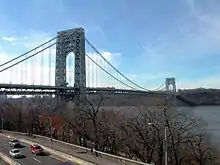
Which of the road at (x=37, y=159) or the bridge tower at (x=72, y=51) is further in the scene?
the bridge tower at (x=72, y=51)

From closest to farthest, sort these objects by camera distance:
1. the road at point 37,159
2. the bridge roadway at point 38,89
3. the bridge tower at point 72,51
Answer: the road at point 37,159 → the bridge roadway at point 38,89 → the bridge tower at point 72,51

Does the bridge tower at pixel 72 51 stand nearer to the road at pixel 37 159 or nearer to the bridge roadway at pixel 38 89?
the bridge roadway at pixel 38 89

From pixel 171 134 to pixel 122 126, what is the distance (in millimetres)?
10483

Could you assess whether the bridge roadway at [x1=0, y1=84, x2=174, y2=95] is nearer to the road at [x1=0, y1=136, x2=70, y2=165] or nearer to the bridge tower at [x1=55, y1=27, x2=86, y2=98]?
the bridge tower at [x1=55, y1=27, x2=86, y2=98]

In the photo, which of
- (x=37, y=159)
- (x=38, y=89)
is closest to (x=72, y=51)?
(x=38, y=89)

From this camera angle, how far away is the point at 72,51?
314 feet

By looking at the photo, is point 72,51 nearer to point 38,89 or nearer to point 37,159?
point 38,89

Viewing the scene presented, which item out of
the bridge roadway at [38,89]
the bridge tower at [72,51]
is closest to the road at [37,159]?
the bridge roadway at [38,89]

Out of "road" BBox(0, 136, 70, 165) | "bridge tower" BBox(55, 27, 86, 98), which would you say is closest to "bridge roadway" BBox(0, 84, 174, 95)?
"bridge tower" BBox(55, 27, 86, 98)

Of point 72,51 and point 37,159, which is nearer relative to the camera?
point 37,159

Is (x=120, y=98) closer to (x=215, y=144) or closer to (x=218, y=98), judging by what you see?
(x=215, y=144)

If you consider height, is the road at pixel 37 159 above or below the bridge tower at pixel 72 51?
below

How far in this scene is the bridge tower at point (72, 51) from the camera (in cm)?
9069

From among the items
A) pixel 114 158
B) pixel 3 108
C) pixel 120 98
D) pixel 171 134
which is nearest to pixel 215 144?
pixel 171 134
